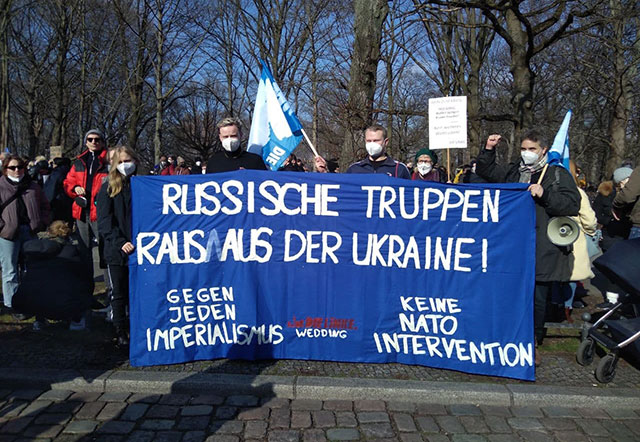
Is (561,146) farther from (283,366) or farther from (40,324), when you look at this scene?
(40,324)

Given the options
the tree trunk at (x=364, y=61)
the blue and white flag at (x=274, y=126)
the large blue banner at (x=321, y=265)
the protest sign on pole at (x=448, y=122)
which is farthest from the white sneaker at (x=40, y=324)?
the protest sign on pole at (x=448, y=122)

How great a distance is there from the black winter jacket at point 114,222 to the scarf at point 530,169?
12.5 ft

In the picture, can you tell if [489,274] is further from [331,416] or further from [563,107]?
[563,107]

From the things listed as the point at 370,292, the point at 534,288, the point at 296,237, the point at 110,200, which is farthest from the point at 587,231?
the point at 110,200

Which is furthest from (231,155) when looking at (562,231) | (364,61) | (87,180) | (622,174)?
(622,174)

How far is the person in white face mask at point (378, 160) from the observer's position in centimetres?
504

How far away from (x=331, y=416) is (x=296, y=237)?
5.17 ft

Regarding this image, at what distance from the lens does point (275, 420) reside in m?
3.62

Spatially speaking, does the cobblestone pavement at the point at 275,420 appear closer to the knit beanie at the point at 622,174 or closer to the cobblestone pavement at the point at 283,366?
the cobblestone pavement at the point at 283,366

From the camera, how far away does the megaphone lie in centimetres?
439

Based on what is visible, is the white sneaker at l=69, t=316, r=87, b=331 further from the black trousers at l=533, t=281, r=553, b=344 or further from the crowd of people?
the black trousers at l=533, t=281, r=553, b=344

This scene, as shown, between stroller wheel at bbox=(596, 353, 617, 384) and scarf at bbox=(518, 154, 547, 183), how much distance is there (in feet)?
5.61

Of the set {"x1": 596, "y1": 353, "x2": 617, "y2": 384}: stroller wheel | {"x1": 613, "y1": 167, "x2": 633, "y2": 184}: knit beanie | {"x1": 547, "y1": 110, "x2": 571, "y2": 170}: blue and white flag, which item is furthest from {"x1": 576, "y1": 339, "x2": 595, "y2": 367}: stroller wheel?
{"x1": 613, "y1": 167, "x2": 633, "y2": 184}: knit beanie

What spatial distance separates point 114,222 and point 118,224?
0.04m
